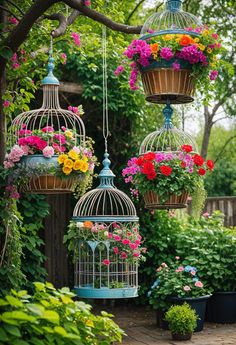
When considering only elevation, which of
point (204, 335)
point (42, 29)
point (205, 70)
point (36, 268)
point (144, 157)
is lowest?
point (204, 335)

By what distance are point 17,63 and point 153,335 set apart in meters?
3.03

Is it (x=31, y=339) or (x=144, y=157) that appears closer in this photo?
(x=31, y=339)

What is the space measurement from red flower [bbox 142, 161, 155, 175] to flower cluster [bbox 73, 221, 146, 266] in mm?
1053

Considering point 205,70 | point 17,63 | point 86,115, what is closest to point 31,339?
point 205,70

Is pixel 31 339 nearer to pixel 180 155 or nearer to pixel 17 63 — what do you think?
pixel 180 155

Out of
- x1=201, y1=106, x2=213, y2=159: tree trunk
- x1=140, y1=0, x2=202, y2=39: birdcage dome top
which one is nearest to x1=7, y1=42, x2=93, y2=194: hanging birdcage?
x1=140, y1=0, x2=202, y2=39: birdcage dome top

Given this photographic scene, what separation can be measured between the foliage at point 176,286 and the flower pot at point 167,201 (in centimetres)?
221

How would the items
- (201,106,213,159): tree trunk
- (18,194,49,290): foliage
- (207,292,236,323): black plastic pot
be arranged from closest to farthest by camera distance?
(18,194,49,290): foliage → (207,292,236,323): black plastic pot → (201,106,213,159): tree trunk

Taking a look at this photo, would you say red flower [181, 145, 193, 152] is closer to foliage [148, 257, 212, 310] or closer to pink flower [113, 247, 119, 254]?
pink flower [113, 247, 119, 254]

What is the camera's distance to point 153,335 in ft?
19.7

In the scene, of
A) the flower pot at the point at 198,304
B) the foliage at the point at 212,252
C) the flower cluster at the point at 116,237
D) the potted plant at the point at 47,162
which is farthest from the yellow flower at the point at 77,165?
the foliage at the point at 212,252

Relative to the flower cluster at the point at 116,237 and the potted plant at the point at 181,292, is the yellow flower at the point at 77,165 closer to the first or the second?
the flower cluster at the point at 116,237

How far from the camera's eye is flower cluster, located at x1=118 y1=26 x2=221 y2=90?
3.68 m

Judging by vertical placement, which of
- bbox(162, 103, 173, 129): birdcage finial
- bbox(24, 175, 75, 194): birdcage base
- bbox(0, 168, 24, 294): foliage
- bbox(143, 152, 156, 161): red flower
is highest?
bbox(162, 103, 173, 129): birdcage finial
